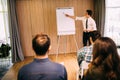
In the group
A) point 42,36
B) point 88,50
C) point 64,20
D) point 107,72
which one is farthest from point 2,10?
point 107,72

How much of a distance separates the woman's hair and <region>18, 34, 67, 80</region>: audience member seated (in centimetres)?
37

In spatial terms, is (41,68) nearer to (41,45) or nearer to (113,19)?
(41,45)

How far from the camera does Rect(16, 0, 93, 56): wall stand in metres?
5.35

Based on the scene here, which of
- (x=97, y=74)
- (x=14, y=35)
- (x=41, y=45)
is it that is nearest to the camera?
(x=97, y=74)

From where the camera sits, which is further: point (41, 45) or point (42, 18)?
point (42, 18)

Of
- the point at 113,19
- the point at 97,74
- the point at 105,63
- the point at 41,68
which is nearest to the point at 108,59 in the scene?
the point at 105,63

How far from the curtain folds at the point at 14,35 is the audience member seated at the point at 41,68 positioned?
3704 millimetres

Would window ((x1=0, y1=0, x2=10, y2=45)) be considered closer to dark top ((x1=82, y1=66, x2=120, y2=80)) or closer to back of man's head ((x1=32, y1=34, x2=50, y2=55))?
back of man's head ((x1=32, y1=34, x2=50, y2=55))

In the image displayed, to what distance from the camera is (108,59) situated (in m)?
1.29

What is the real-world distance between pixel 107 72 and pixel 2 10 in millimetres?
4428

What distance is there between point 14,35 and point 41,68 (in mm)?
3861

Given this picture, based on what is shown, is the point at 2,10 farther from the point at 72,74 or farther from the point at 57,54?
the point at 72,74

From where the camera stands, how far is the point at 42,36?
145 cm

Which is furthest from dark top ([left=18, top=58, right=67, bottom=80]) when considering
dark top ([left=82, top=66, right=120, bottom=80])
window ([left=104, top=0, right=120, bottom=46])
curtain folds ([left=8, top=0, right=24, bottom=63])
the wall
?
window ([left=104, top=0, right=120, bottom=46])
